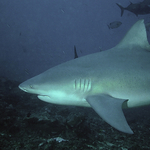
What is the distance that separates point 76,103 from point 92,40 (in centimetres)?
9618

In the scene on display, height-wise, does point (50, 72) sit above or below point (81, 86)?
above

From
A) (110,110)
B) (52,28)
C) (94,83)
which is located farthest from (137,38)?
(52,28)

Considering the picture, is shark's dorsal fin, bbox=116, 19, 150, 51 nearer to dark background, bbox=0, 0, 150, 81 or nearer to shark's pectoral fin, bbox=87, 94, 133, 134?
shark's pectoral fin, bbox=87, 94, 133, 134

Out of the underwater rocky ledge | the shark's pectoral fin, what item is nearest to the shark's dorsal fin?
the shark's pectoral fin

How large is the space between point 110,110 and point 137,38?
7.97ft

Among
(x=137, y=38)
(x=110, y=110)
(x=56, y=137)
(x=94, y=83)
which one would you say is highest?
(x=137, y=38)

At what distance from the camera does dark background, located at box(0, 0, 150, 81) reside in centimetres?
6031

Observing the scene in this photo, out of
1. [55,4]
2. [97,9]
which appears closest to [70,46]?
[55,4]

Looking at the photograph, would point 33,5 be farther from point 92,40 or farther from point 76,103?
point 76,103

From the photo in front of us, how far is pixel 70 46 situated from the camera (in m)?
106

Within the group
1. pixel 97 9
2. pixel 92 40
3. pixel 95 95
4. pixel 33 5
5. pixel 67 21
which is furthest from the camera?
pixel 92 40

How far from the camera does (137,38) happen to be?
3369 mm

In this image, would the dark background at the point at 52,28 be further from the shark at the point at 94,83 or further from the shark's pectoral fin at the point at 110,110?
the shark's pectoral fin at the point at 110,110

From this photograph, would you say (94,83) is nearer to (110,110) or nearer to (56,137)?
(110,110)
